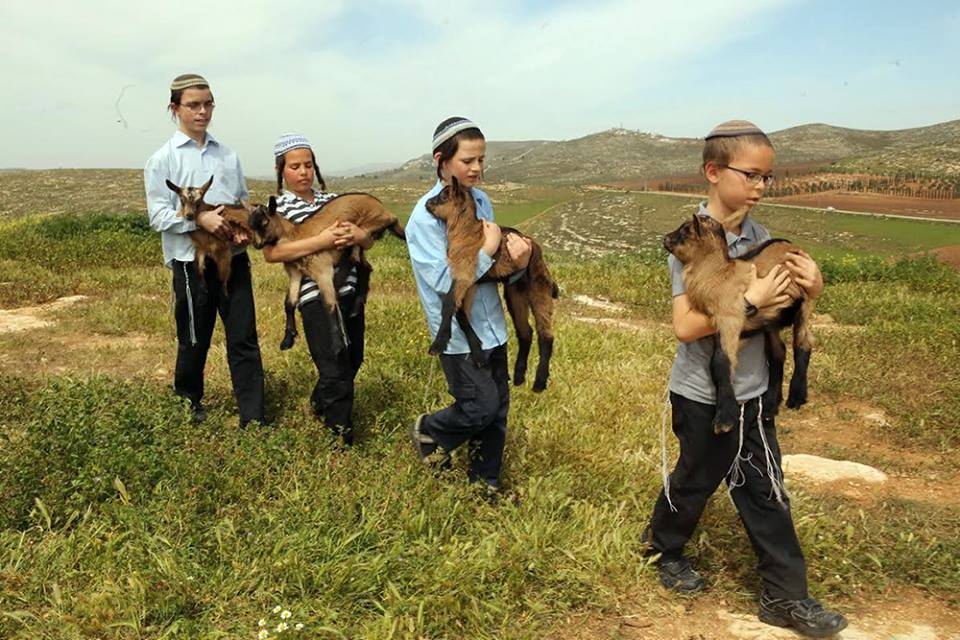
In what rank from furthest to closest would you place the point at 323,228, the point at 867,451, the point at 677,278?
1. the point at 867,451
2. the point at 323,228
3. the point at 677,278

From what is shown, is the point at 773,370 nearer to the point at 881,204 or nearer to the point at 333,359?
the point at 333,359

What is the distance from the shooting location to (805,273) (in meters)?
2.52

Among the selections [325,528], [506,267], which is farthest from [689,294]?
[325,528]

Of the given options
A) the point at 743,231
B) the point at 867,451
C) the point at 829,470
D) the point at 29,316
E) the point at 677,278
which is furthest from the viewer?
the point at 29,316

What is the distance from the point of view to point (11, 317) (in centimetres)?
773

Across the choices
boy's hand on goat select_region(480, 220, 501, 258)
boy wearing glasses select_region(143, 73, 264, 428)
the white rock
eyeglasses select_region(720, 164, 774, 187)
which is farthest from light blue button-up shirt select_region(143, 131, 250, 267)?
the white rock

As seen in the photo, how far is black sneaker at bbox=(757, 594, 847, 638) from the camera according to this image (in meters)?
2.64

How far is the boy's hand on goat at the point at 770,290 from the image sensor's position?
8.23ft

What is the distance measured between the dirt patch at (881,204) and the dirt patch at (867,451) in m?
12.0

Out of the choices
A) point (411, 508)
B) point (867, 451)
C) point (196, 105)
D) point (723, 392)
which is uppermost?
point (196, 105)

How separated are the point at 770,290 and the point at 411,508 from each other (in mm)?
1895

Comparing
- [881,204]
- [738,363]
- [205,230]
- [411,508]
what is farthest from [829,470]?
[881,204]

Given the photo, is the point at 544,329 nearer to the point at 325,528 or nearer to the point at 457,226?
the point at 457,226

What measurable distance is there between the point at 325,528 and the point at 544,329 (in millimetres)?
1456
